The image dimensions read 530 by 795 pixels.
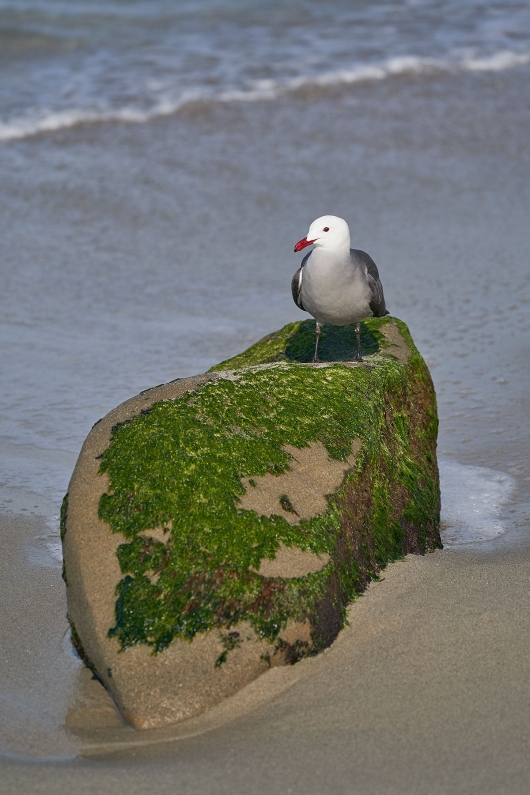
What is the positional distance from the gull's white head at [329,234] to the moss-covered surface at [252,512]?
2.13ft

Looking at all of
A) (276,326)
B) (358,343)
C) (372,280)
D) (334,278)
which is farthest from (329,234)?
(276,326)

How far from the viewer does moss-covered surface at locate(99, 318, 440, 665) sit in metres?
3.63

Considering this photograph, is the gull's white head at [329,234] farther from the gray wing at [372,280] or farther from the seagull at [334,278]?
the gray wing at [372,280]

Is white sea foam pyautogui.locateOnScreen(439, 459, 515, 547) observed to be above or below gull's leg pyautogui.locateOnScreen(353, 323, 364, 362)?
below

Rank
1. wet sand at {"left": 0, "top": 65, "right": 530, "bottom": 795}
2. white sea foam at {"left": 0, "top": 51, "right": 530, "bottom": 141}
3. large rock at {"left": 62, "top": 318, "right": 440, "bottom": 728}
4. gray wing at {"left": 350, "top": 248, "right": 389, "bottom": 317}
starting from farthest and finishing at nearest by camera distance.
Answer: white sea foam at {"left": 0, "top": 51, "right": 530, "bottom": 141} → gray wing at {"left": 350, "top": 248, "right": 389, "bottom": 317} → large rock at {"left": 62, "top": 318, "right": 440, "bottom": 728} → wet sand at {"left": 0, "top": 65, "right": 530, "bottom": 795}

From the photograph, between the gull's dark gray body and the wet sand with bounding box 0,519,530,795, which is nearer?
the wet sand with bounding box 0,519,530,795

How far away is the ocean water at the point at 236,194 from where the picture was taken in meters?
7.00

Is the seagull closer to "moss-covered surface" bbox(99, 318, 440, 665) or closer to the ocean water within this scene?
"moss-covered surface" bbox(99, 318, 440, 665)

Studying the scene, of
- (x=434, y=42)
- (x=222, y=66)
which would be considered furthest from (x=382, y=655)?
(x=434, y=42)

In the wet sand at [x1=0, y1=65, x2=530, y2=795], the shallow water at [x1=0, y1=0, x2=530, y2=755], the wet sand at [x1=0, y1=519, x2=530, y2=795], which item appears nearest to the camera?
the wet sand at [x1=0, y1=519, x2=530, y2=795]

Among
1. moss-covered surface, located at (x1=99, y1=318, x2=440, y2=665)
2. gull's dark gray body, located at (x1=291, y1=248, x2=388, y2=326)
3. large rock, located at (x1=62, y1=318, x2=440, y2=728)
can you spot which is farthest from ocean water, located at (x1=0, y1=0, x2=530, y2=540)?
gull's dark gray body, located at (x1=291, y1=248, x2=388, y2=326)

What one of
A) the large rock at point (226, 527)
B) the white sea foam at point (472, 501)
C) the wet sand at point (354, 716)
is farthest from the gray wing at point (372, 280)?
the wet sand at point (354, 716)

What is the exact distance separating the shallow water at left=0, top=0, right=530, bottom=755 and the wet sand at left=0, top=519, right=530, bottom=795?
0.10 metres

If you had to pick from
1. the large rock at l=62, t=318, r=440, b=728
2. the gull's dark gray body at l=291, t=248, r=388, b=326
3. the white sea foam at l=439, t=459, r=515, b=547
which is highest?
the gull's dark gray body at l=291, t=248, r=388, b=326
